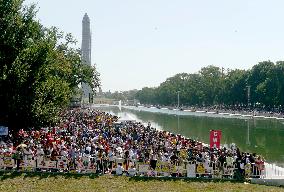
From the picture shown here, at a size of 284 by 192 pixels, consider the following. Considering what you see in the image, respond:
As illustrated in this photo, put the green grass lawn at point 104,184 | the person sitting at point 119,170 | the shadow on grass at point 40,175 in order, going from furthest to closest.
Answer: the person sitting at point 119,170 < the shadow on grass at point 40,175 < the green grass lawn at point 104,184

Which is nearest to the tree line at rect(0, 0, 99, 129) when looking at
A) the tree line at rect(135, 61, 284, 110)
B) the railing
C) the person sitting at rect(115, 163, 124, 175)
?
the railing

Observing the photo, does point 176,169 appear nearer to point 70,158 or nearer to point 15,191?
point 70,158

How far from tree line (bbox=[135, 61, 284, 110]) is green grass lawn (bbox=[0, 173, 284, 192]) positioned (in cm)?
9985

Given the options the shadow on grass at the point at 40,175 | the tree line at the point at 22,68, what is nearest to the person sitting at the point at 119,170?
the shadow on grass at the point at 40,175

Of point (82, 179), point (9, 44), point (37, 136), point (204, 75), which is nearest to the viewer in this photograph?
point (82, 179)

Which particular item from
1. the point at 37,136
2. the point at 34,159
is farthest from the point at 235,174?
the point at 37,136

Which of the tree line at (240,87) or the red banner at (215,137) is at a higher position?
the tree line at (240,87)

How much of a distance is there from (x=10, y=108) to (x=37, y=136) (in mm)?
11313

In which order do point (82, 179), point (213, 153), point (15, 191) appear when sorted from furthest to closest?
point (213, 153) < point (82, 179) < point (15, 191)

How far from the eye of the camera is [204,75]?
19488 centimetres

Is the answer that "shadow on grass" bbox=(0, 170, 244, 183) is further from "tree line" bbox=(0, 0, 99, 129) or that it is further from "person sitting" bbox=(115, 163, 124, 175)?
"tree line" bbox=(0, 0, 99, 129)

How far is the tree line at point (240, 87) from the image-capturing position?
123 metres

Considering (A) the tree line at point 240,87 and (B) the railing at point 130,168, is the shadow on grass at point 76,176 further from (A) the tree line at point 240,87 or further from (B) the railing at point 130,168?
(A) the tree line at point 240,87

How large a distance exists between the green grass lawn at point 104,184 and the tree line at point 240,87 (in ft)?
328
